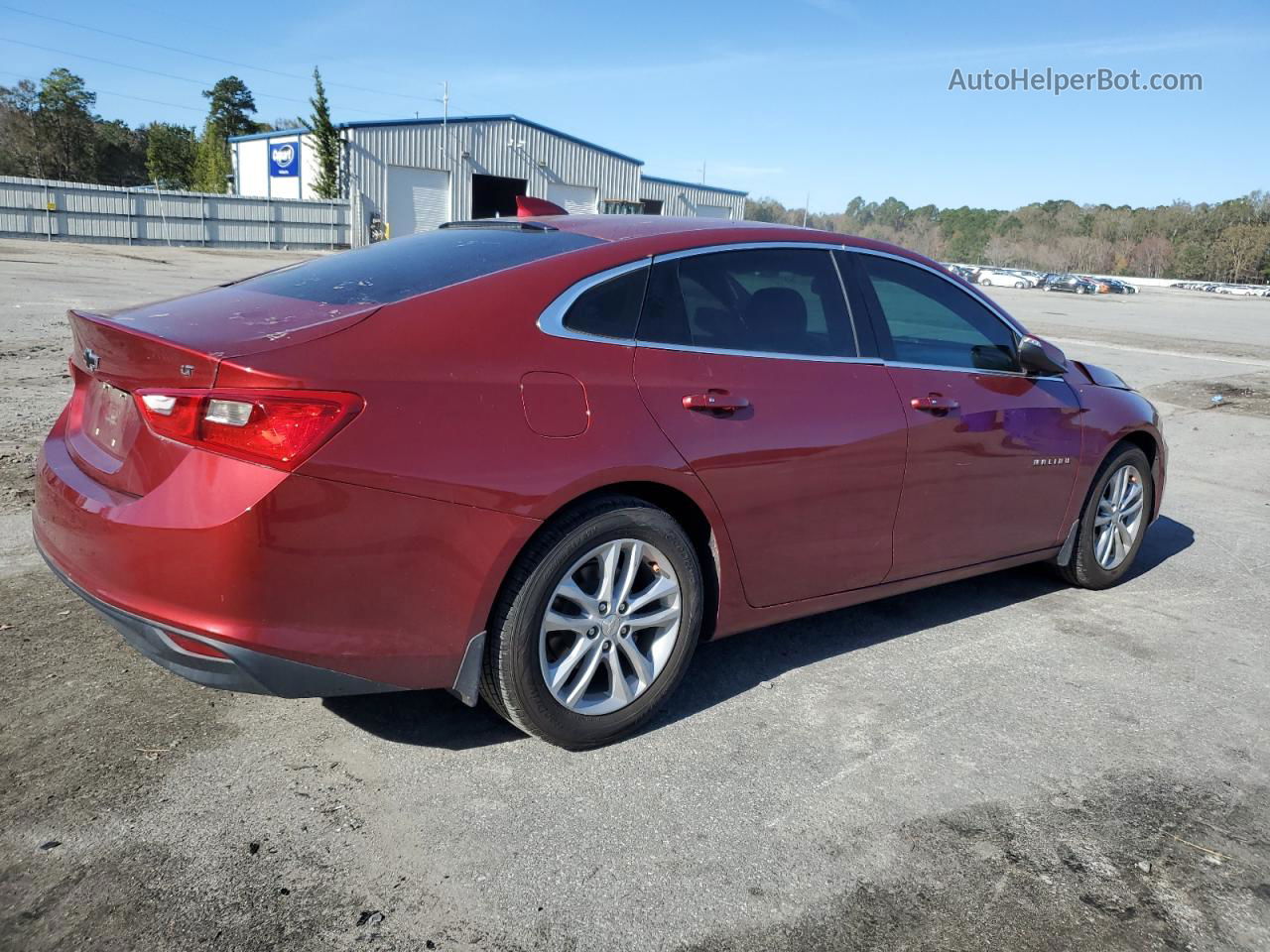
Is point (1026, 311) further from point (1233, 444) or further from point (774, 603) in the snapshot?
point (774, 603)

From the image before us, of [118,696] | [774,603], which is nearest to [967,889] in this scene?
[774,603]

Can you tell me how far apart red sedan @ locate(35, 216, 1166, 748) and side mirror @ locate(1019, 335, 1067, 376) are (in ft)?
0.74

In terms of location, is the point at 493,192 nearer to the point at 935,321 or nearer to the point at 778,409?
the point at 935,321

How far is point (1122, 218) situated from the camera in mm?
121875

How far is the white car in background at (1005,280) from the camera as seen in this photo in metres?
68.5

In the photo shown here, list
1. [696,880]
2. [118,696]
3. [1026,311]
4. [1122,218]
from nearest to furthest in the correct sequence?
[696,880] < [118,696] < [1026,311] < [1122,218]

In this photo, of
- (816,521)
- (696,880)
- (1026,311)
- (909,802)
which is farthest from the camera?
(1026,311)

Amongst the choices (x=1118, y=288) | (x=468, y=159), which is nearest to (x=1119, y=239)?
(x=1118, y=288)

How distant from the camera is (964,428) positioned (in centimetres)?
404

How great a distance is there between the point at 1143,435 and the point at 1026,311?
2976 centimetres

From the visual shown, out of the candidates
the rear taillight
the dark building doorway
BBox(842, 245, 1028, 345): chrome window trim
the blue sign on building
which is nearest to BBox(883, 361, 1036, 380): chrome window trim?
BBox(842, 245, 1028, 345): chrome window trim

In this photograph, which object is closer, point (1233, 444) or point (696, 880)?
point (696, 880)

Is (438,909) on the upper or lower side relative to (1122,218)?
lower

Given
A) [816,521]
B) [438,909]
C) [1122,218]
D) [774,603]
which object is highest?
[1122,218]
